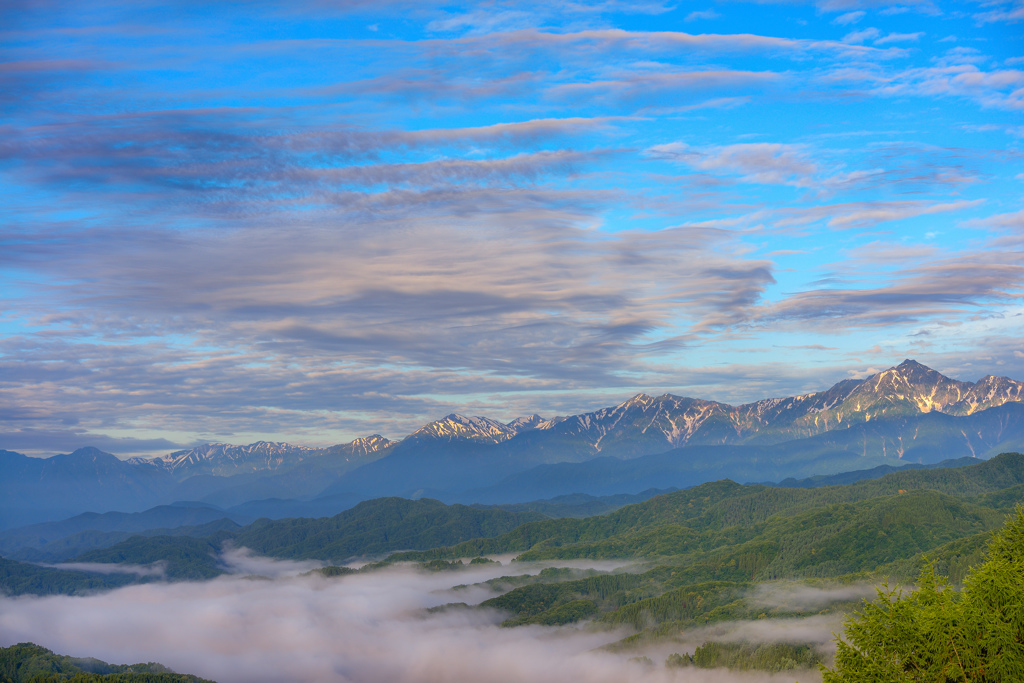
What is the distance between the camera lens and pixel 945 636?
3988 cm

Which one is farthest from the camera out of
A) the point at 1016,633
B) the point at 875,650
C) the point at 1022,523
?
the point at 1022,523

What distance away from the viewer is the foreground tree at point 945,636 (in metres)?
39.4

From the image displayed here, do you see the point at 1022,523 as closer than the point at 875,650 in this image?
No

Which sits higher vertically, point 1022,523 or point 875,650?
point 1022,523

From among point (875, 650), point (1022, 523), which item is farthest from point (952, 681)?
point (1022, 523)

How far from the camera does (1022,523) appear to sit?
52.7 metres

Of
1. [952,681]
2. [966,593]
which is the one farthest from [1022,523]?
[952,681]

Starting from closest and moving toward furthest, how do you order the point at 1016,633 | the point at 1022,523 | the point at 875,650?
the point at 1016,633 < the point at 875,650 < the point at 1022,523

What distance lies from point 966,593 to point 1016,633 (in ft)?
12.8

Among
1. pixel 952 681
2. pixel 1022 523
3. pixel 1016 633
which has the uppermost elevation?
pixel 1022 523

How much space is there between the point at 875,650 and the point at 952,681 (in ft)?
12.8

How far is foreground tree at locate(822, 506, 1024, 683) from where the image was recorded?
39.4 m

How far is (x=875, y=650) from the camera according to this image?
140ft

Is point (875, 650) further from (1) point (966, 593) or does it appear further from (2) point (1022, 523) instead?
(2) point (1022, 523)
